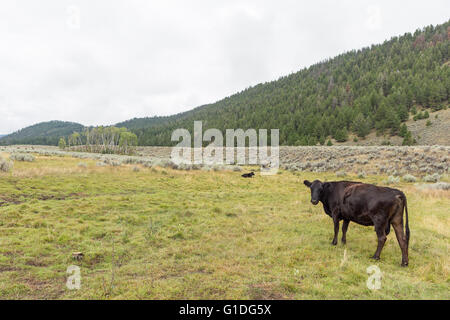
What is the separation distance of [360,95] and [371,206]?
335 feet

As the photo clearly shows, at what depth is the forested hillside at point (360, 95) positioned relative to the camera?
6800 cm

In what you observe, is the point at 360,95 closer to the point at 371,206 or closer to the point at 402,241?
the point at 371,206

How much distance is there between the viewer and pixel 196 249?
6742mm

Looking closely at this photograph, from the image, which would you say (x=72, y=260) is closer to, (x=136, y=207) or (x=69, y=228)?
(x=69, y=228)

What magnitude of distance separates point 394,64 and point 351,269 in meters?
129

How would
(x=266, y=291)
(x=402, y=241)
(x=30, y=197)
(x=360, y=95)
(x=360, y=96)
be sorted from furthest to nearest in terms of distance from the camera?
(x=360, y=95) < (x=360, y=96) < (x=30, y=197) < (x=402, y=241) < (x=266, y=291)

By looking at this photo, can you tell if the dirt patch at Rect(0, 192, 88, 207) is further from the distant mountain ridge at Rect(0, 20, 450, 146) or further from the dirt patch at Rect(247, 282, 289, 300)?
the distant mountain ridge at Rect(0, 20, 450, 146)

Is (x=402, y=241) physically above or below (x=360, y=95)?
below

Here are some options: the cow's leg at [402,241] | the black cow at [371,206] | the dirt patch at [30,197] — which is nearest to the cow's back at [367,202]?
the black cow at [371,206]

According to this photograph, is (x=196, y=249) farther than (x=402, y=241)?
Yes

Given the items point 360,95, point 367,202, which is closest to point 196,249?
point 367,202

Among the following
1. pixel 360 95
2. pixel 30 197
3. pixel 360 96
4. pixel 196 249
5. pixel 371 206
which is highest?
pixel 360 95

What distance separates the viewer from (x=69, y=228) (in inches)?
309

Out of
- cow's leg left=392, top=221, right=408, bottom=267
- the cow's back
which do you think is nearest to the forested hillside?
the cow's back
